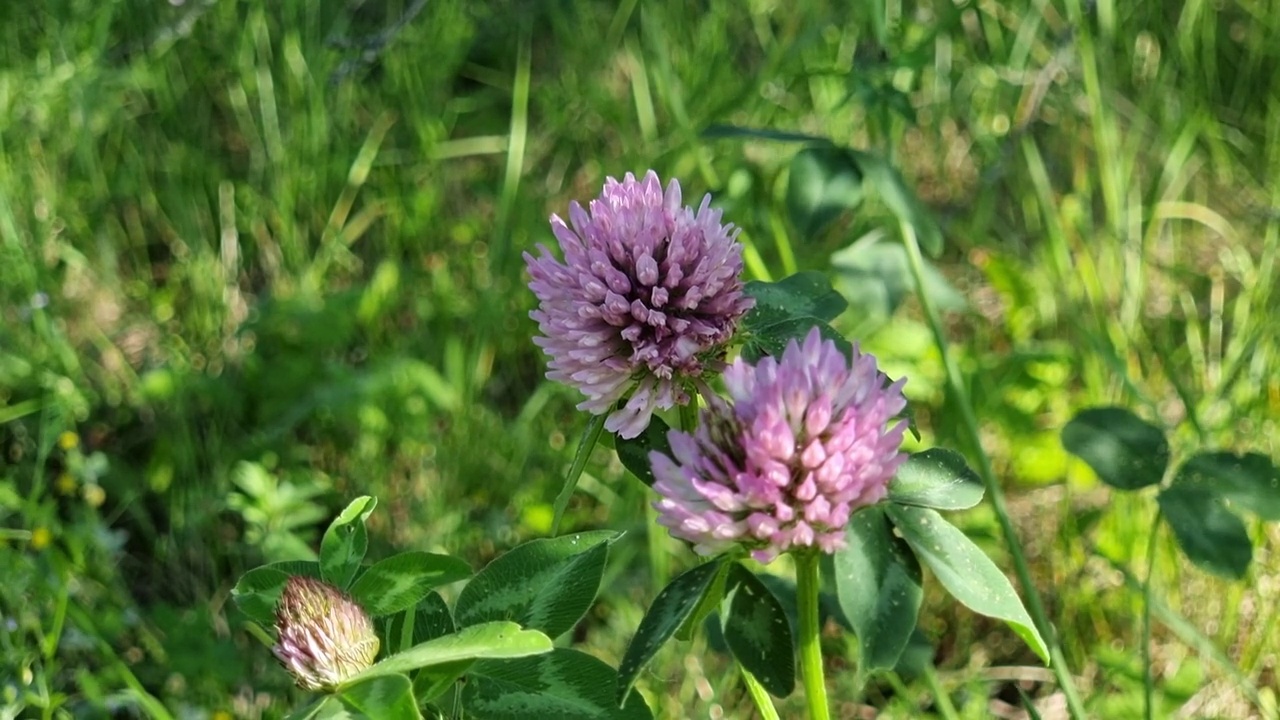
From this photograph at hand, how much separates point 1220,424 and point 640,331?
113 centimetres

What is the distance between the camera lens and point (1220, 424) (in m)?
1.70

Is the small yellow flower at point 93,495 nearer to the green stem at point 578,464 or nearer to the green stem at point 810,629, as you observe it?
the green stem at point 578,464

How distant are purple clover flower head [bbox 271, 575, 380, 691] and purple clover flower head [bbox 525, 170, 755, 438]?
226 mm

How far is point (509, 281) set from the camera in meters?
2.18

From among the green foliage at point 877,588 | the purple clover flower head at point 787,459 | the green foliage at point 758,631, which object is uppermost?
the purple clover flower head at point 787,459

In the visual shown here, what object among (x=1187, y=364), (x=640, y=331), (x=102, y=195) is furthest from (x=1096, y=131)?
(x=102, y=195)

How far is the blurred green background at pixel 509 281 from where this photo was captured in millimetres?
1639

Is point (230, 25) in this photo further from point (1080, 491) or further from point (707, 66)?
point (1080, 491)

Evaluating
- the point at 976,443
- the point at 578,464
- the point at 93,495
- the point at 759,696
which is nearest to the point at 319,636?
the point at 578,464

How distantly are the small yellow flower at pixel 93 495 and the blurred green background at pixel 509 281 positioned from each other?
1 centimetres

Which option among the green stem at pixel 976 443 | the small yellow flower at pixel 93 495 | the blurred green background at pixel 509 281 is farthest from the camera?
the small yellow flower at pixel 93 495

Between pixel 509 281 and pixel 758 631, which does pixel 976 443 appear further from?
pixel 509 281

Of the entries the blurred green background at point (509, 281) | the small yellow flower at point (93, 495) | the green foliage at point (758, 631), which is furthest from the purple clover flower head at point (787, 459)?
the small yellow flower at point (93, 495)

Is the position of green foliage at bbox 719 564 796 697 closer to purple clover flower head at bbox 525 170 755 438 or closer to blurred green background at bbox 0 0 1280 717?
purple clover flower head at bbox 525 170 755 438
